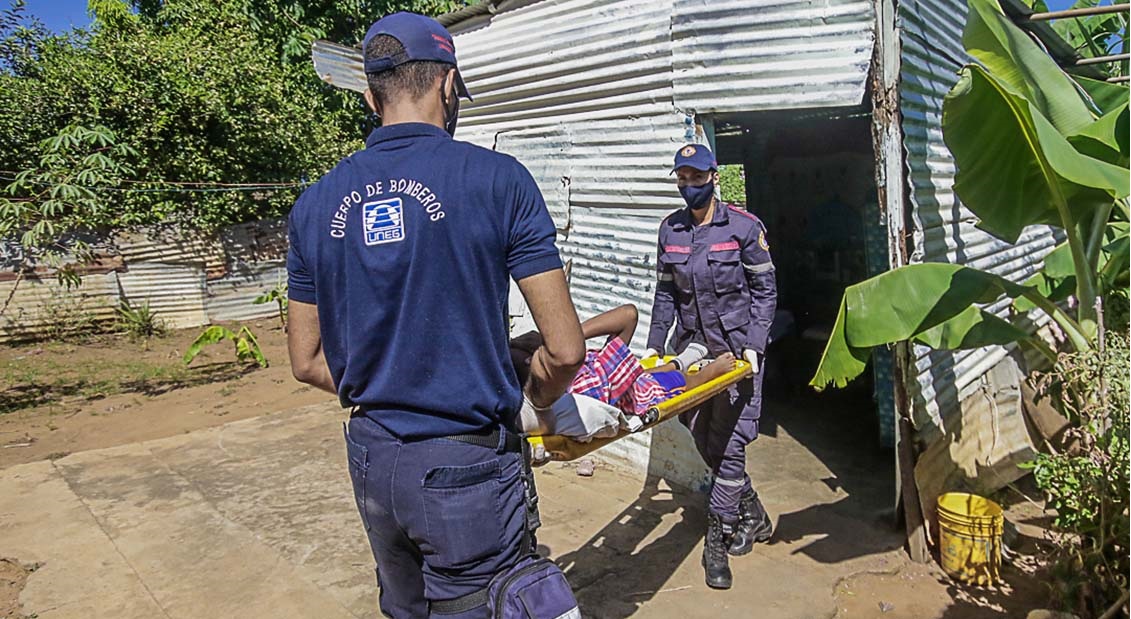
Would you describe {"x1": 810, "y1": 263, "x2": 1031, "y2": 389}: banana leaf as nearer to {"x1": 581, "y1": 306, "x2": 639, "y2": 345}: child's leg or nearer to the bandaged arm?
{"x1": 581, "y1": 306, "x2": 639, "y2": 345}: child's leg

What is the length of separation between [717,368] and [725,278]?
0.58 metres

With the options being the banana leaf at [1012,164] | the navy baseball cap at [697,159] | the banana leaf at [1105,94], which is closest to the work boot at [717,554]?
the navy baseball cap at [697,159]

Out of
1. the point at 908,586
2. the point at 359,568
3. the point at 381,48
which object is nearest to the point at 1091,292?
the point at 908,586

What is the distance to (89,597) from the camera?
156 inches

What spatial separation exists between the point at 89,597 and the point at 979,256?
569 centimetres

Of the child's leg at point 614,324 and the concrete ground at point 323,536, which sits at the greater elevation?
the child's leg at point 614,324

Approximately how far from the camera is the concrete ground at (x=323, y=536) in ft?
12.7

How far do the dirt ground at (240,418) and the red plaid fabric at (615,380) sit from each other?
1130 mm

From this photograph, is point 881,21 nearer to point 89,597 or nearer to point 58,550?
point 89,597

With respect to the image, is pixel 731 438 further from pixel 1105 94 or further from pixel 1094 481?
pixel 1105 94

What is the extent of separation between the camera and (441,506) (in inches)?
75.6

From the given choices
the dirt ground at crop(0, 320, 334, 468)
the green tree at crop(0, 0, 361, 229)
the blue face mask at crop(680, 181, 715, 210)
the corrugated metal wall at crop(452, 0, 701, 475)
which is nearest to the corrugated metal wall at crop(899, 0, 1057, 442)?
the blue face mask at crop(680, 181, 715, 210)

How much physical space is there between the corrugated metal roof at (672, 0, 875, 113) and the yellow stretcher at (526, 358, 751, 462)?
160 centimetres

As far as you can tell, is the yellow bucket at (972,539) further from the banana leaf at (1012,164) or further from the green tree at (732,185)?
the green tree at (732,185)
